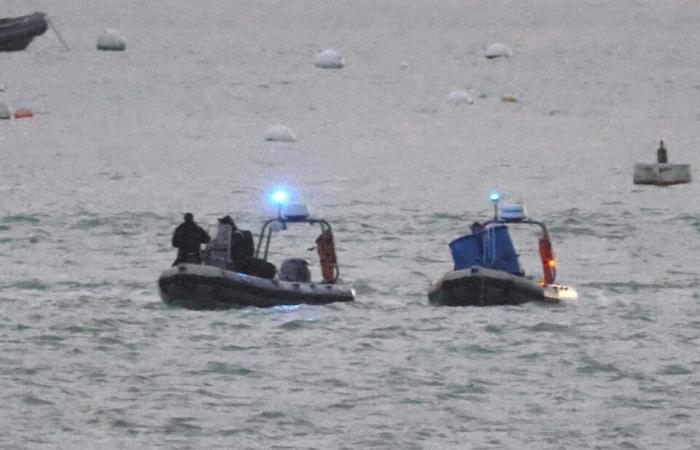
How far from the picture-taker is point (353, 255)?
46.4 m

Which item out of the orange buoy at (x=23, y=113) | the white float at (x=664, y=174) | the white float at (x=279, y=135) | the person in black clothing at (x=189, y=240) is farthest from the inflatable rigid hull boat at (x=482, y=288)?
the orange buoy at (x=23, y=113)

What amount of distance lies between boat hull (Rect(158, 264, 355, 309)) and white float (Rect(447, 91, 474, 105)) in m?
55.7

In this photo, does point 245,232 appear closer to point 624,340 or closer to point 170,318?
point 170,318

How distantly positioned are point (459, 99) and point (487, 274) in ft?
185

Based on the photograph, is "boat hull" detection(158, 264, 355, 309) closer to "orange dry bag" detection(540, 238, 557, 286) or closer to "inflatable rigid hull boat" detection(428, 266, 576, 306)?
"inflatable rigid hull boat" detection(428, 266, 576, 306)

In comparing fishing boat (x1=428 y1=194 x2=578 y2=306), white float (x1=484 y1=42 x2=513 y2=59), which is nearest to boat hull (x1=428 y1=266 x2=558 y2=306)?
fishing boat (x1=428 y1=194 x2=578 y2=306)

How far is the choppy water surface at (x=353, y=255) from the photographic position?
3030cm

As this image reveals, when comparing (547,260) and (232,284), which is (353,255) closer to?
(547,260)

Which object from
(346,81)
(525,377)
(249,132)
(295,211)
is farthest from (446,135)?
(525,377)

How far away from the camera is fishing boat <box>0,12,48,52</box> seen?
317 ft

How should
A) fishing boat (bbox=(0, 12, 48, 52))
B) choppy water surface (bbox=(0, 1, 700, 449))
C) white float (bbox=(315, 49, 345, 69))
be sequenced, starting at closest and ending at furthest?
choppy water surface (bbox=(0, 1, 700, 449)) < fishing boat (bbox=(0, 12, 48, 52)) < white float (bbox=(315, 49, 345, 69))

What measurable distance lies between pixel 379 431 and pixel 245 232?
814 centimetres

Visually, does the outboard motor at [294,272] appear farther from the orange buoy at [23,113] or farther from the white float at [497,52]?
the white float at [497,52]

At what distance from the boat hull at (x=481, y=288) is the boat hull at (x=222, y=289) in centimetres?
183
